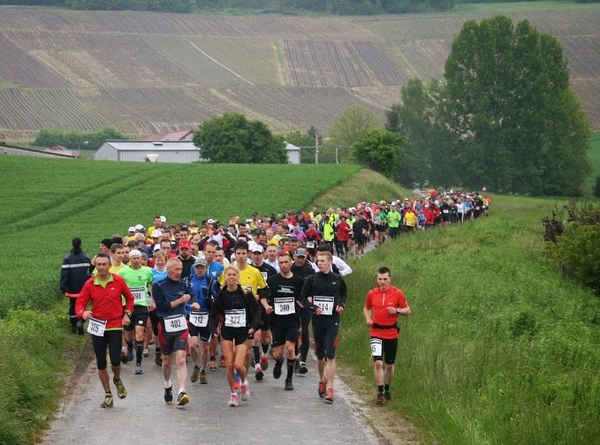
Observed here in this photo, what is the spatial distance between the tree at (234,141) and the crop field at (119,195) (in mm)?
14133

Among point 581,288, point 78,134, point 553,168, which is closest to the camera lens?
point 581,288

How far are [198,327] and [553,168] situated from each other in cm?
8773

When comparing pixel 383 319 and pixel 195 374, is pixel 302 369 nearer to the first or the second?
pixel 195 374

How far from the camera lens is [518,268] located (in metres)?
33.2

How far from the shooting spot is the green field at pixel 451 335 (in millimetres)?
12758

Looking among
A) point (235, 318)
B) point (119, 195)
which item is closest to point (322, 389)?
point (235, 318)

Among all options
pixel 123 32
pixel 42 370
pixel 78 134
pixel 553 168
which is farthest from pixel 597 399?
pixel 123 32

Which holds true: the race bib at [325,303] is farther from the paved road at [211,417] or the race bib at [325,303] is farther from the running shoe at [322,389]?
the paved road at [211,417]

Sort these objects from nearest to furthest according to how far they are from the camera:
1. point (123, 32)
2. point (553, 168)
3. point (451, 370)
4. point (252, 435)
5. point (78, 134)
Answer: point (252, 435)
point (451, 370)
point (553, 168)
point (78, 134)
point (123, 32)

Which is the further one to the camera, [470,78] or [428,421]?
[470,78]

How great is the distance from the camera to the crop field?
158 ft

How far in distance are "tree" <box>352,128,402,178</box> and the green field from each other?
34.1 metres

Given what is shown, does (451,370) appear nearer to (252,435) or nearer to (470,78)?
(252,435)

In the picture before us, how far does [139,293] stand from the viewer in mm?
18062
